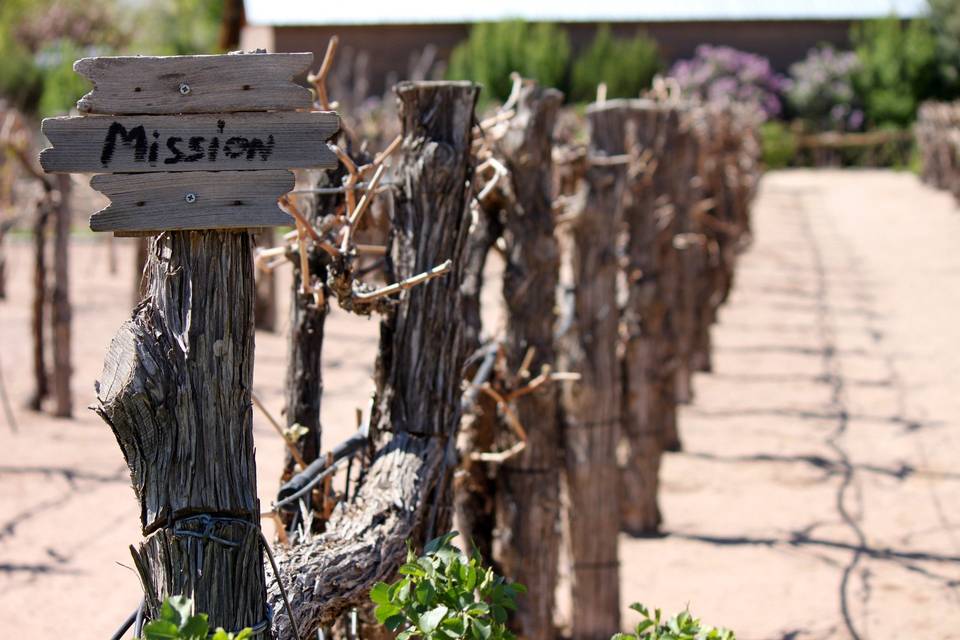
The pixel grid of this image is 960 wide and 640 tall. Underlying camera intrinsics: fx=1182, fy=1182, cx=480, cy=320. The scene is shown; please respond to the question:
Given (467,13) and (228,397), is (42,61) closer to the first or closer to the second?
(467,13)

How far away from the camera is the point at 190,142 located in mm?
1938

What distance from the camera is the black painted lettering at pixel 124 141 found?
191cm

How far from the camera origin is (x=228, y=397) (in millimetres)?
1975

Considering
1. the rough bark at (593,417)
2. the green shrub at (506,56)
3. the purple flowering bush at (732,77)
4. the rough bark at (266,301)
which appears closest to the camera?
the rough bark at (593,417)

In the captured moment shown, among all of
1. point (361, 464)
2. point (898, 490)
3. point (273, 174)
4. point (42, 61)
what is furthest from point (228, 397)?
point (42, 61)

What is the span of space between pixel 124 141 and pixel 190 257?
21 centimetres

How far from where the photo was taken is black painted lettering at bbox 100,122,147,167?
6.26 feet

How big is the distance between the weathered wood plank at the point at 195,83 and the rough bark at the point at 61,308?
6024 mm

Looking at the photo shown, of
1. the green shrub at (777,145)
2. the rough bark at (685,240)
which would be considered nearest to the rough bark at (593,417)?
the rough bark at (685,240)

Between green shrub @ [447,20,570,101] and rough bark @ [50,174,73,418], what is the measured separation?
1799 centimetres

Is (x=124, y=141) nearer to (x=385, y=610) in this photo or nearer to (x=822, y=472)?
(x=385, y=610)

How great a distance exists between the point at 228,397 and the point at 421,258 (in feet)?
2.68

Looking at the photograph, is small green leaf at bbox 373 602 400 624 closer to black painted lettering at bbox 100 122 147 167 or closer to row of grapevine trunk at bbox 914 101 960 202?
black painted lettering at bbox 100 122 147 167

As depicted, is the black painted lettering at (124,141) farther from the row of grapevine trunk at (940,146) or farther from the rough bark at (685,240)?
the row of grapevine trunk at (940,146)
